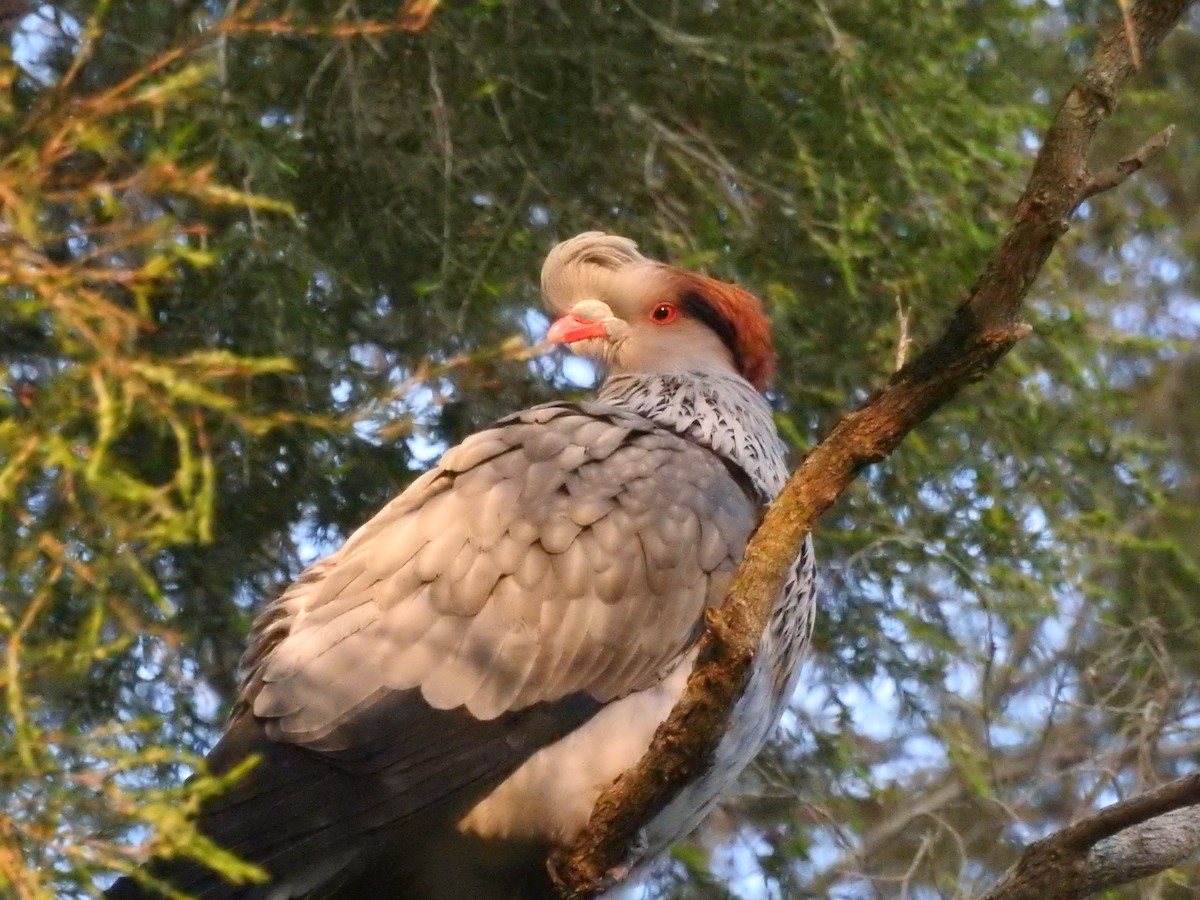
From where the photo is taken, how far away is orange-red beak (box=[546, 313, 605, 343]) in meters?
4.47

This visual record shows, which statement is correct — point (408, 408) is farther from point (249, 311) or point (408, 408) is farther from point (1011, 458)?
point (1011, 458)

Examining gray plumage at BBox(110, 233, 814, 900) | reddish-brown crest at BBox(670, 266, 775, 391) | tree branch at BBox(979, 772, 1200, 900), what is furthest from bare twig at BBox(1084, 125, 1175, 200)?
reddish-brown crest at BBox(670, 266, 775, 391)

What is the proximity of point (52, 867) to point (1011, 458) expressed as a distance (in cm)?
371

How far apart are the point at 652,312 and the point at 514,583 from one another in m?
1.21

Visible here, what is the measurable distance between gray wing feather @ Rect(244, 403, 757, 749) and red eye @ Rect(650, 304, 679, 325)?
73 centimetres

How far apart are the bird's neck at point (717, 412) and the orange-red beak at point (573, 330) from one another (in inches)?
6.8

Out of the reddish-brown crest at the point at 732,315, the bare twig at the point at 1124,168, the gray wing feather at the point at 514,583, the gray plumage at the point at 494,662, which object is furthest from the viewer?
the reddish-brown crest at the point at 732,315

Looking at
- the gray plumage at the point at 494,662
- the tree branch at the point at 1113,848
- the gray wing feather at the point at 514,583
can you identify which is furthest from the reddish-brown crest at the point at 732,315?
the tree branch at the point at 1113,848

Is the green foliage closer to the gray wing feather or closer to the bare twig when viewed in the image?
the gray wing feather

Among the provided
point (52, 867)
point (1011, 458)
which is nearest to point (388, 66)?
point (1011, 458)

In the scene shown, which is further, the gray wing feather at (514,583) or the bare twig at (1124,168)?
the gray wing feather at (514,583)

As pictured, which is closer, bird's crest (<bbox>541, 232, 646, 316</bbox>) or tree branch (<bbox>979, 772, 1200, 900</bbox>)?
tree branch (<bbox>979, 772, 1200, 900</bbox>)

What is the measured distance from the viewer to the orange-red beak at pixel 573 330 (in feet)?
14.7

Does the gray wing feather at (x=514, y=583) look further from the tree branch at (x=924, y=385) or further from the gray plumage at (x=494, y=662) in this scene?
the tree branch at (x=924, y=385)
